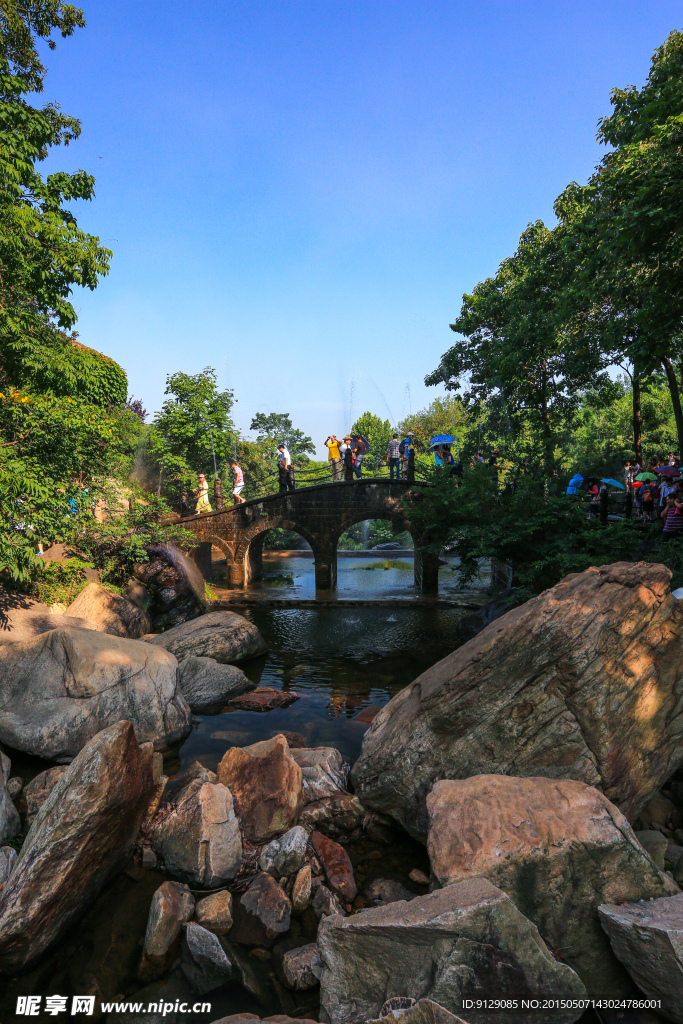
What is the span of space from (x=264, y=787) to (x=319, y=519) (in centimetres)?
1499

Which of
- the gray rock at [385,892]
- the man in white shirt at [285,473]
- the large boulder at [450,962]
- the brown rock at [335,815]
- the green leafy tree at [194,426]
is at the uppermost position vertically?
the green leafy tree at [194,426]

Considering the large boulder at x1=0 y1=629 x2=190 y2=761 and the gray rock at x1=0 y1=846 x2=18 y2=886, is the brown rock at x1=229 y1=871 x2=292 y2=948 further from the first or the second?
the large boulder at x1=0 y1=629 x2=190 y2=761

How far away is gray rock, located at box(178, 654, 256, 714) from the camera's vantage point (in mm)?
9672

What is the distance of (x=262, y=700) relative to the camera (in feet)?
32.7

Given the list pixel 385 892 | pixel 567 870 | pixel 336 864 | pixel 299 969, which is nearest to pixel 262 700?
pixel 336 864

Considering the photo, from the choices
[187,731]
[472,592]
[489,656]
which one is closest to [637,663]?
[489,656]

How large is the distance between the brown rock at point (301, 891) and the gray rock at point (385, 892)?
59 centimetres

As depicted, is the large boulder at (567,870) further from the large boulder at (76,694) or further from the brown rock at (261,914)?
the large boulder at (76,694)

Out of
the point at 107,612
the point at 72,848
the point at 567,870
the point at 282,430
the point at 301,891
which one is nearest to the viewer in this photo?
the point at 567,870

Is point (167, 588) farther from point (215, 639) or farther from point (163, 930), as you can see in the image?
point (163, 930)

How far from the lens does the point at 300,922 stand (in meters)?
4.76

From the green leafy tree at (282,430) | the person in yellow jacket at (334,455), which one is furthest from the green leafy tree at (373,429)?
the person in yellow jacket at (334,455)

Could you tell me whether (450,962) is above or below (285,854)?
above

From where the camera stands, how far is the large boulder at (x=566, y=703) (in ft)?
16.5
